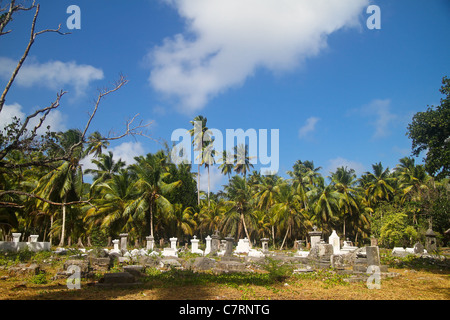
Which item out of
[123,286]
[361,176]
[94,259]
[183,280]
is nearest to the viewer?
[123,286]

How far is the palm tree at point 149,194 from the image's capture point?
2802 cm

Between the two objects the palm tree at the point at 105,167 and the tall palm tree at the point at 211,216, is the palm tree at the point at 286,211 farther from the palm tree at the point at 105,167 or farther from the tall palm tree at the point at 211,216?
the palm tree at the point at 105,167

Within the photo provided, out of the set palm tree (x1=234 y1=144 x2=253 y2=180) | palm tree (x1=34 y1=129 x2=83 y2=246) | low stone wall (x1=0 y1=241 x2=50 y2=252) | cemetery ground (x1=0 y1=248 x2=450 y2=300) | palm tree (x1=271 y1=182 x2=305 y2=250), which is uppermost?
palm tree (x1=234 y1=144 x2=253 y2=180)

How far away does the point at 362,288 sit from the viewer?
923cm

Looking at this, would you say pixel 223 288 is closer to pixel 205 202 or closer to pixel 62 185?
pixel 62 185

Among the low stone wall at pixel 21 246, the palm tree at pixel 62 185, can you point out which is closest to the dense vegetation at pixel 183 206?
the palm tree at pixel 62 185

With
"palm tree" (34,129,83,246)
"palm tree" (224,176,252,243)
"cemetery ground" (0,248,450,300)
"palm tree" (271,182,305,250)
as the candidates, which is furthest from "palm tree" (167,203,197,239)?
"cemetery ground" (0,248,450,300)

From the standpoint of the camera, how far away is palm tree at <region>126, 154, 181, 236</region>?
1103 inches

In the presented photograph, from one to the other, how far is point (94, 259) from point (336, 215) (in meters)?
31.2

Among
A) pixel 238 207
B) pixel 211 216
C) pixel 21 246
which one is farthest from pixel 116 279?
pixel 211 216

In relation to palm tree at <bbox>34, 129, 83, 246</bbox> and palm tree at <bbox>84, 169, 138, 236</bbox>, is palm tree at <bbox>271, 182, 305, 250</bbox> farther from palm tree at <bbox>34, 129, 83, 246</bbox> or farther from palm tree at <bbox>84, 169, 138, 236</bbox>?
palm tree at <bbox>34, 129, 83, 246</bbox>

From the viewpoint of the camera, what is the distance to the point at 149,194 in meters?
29.5
